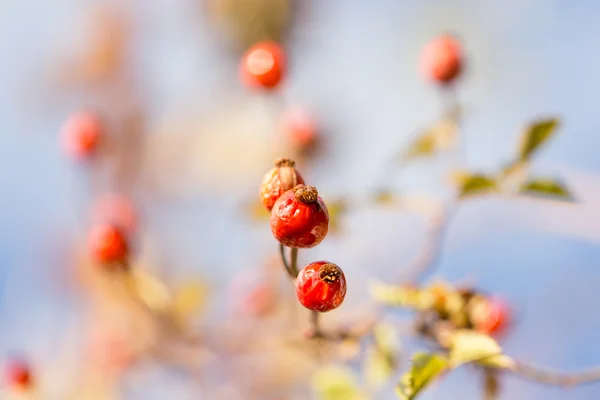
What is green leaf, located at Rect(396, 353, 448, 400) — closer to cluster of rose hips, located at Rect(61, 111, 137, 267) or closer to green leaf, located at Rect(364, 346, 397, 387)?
green leaf, located at Rect(364, 346, 397, 387)

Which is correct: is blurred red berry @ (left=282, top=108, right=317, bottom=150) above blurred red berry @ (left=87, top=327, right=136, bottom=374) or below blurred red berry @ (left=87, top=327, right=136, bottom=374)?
above

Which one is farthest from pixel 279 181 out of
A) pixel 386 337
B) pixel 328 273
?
pixel 386 337

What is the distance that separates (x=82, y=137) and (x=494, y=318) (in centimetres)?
223

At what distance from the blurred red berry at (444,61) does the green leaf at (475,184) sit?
2.34ft

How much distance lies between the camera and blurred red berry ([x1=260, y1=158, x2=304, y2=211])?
4.60ft

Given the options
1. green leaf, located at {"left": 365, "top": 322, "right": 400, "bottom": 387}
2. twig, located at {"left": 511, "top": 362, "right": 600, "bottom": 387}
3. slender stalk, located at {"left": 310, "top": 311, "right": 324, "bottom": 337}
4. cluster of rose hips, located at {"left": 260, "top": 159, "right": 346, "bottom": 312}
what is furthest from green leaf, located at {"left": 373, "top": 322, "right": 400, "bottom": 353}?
cluster of rose hips, located at {"left": 260, "top": 159, "right": 346, "bottom": 312}

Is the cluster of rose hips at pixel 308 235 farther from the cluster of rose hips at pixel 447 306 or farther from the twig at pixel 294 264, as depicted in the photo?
the cluster of rose hips at pixel 447 306

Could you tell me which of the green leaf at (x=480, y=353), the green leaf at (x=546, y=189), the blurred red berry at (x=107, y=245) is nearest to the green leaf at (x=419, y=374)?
the green leaf at (x=480, y=353)

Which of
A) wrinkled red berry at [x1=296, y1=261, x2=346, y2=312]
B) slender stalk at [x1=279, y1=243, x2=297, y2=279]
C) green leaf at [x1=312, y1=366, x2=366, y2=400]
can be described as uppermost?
green leaf at [x1=312, y1=366, x2=366, y2=400]

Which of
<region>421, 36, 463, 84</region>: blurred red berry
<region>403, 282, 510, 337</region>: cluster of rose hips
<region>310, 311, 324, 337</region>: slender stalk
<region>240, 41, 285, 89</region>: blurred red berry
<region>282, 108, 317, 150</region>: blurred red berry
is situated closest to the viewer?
<region>310, 311, 324, 337</region>: slender stalk

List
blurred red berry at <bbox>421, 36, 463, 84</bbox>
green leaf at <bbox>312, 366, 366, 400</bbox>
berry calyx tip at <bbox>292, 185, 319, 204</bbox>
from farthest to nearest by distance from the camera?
blurred red berry at <bbox>421, 36, 463, 84</bbox>
green leaf at <bbox>312, 366, 366, 400</bbox>
berry calyx tip at <bbox>292, 185, 319, 204</bbox>

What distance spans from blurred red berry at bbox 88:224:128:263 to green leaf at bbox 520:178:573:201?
1556 millimetres

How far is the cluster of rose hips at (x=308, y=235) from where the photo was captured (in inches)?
51.1

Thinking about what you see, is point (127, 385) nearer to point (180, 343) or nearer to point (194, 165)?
point (180, 343)
